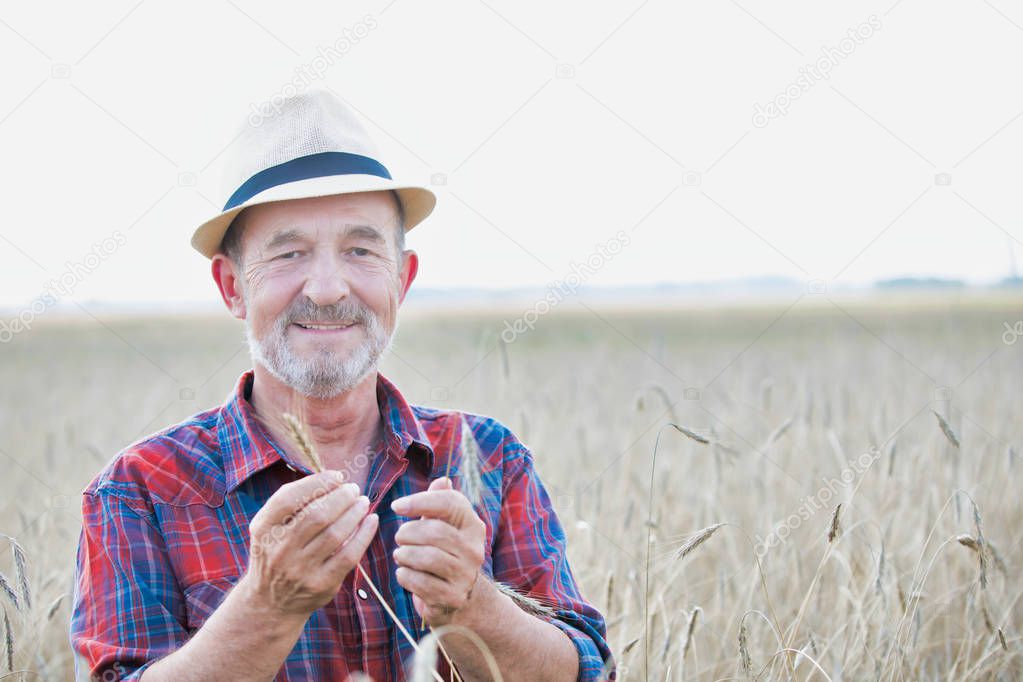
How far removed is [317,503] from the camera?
1.92 metres

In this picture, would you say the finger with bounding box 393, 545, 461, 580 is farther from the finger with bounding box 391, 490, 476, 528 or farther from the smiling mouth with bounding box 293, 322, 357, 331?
the smiling mouth with bounding box 293, 322, 357, 331

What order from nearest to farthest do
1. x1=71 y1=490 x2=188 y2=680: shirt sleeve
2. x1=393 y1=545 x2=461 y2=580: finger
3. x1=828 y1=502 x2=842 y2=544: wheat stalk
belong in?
x1=393 y1=545 x2=461 y2=580: finger
x1=71 y1=490 x2=188 y2=680: shirt sleeve
x1=828 y1=502 x2=842 y2=544: wheat stalk

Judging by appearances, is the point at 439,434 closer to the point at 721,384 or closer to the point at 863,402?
the point at 863,402

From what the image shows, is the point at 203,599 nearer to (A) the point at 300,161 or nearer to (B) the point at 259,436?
(B) the point at 259,436

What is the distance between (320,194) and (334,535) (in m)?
1.04

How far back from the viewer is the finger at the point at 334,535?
195 cm

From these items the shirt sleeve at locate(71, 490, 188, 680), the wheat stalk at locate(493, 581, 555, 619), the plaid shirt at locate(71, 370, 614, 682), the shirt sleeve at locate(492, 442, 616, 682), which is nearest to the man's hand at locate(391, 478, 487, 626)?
the wheat stalk at locate(493, 581, 555, 619)

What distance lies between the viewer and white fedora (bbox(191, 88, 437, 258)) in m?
2.67

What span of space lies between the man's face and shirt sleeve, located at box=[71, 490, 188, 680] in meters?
0.58

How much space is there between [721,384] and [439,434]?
7329 millimetres

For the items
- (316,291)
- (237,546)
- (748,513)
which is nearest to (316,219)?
(316,291)

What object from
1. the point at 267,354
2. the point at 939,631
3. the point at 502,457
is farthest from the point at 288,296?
the point at 939,631

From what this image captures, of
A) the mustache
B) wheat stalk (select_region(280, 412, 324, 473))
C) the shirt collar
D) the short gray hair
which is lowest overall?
wheat stalk (select_region(280, 412, 324, 473))

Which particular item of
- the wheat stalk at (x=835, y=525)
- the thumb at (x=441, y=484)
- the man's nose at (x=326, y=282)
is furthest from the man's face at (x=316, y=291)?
the wheat stalk at (x=835, y=525)
